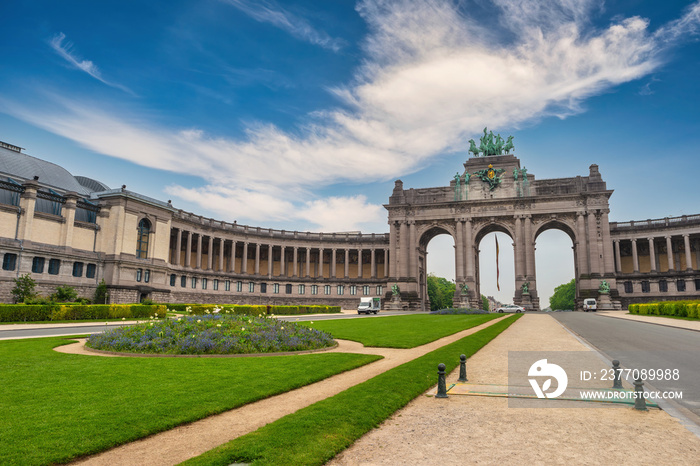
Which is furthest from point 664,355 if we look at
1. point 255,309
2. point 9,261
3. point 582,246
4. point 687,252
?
point 687,252

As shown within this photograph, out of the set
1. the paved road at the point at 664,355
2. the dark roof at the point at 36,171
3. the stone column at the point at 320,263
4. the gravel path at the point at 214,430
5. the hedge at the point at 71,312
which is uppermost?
the dark roof at the point at 36,171

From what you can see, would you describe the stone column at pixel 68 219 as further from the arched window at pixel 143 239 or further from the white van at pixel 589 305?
the white van at pixel 589 305

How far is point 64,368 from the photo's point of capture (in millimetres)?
14414

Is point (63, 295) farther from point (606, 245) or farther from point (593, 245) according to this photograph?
point (606, 245)

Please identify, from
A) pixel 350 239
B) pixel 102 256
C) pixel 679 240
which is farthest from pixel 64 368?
pixel 679 240

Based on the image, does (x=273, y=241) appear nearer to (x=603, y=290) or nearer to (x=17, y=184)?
(x=17, y=184)

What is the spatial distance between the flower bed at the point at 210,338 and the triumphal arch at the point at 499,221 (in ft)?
245

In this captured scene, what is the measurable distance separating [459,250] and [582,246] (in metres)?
23.5

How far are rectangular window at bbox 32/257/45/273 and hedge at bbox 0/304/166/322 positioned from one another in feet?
61.9

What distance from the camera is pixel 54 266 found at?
5697 cm

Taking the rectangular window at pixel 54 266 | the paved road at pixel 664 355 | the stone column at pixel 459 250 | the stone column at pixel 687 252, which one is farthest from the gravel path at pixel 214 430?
the stone column at pixel 687 252

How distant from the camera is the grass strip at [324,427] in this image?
7.37 metres

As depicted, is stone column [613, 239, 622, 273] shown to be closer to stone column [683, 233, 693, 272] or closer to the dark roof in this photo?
stone column [683, 233, 693, 272]

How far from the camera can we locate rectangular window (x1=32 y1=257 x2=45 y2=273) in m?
54.9
